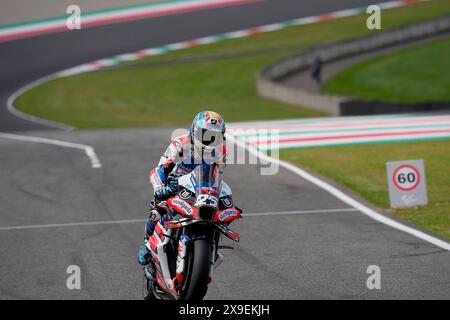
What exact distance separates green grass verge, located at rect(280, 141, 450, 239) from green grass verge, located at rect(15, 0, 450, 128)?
10043 millimetres

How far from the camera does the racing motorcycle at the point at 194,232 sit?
754 cm

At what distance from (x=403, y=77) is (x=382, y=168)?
21344 millimetres

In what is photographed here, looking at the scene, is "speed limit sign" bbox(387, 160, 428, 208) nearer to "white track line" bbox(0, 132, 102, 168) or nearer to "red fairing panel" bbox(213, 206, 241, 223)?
"red fairing panel" bbox(213, 206, 241, 223)

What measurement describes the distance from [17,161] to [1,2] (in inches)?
A: 934

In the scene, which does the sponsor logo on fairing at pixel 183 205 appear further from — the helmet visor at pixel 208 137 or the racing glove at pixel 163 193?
the helmet visor at pixel 208 137

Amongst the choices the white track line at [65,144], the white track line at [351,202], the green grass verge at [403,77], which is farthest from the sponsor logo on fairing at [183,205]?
the green grass verge at [403,77]

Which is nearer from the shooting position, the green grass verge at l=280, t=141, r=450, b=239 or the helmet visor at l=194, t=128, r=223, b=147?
the helmet visor at l=194, t=128, r=223, b=147

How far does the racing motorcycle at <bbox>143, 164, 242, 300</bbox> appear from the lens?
754cm

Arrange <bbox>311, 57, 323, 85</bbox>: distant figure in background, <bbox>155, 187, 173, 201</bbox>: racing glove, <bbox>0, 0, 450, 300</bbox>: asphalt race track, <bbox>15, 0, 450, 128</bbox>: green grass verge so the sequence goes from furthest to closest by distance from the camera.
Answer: <bbox>311, 57, 323, 85</bbox>: distant figure in background → <bbox>15, 0, 450, 128</bbox>: green grass verge → <bbox>0, 0, 450, 300</bbox>: asphalt race track → <bbox>155, 187, 173, 201</bbox>: racing glove

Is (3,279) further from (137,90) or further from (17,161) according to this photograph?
(137,90)

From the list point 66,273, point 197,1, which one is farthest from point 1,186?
point 197,1

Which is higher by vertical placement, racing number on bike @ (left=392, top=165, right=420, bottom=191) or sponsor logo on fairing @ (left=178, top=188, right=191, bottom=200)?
racing number on bike @ (left=392, top=165, right=420, bottom=191)

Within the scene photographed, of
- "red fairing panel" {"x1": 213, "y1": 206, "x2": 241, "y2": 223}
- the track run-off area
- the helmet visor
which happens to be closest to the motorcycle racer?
the helmet visor

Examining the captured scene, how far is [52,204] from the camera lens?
46.5 ft
